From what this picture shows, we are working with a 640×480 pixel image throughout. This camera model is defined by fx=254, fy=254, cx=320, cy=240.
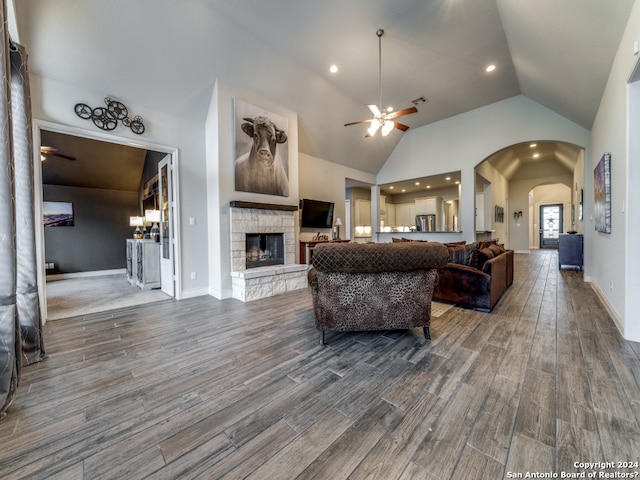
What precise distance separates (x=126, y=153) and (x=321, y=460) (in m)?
7.31

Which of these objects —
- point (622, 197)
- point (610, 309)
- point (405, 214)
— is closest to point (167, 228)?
point (622, 197)

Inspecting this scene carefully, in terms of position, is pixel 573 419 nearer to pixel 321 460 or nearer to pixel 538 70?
pixel 321 460

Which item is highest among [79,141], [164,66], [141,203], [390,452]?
[164,66]

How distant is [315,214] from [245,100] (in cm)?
295

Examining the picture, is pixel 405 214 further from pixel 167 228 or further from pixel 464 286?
pixel 167 228

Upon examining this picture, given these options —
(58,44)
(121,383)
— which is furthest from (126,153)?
(121,383)

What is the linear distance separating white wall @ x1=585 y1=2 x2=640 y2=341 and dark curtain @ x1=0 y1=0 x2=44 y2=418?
15.6 ft

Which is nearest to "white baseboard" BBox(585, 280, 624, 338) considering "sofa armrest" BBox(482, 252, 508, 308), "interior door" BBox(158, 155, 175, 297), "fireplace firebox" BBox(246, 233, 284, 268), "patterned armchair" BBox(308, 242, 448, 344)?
"sofa armrest" BBox(482, 252, 508, 308)

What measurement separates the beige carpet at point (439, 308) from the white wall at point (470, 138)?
12.0 ft

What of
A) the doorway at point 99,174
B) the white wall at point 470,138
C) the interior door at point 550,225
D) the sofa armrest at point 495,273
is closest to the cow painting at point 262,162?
the doorway at point 99,174

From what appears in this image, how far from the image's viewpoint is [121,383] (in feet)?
5.92

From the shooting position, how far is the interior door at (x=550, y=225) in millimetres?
12766

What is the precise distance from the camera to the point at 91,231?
6.67m

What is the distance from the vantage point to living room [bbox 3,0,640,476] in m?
2.61
